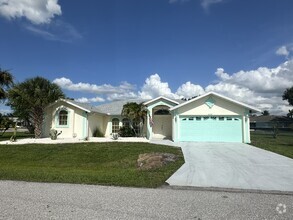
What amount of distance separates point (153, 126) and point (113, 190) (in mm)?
16855

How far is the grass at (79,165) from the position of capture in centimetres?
768

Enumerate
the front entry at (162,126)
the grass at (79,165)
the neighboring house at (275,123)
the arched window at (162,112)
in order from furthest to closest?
the neighboring house at (275,123)
the arched window at (162,112)
the front entry at (162,126)
the grass at (79,165)

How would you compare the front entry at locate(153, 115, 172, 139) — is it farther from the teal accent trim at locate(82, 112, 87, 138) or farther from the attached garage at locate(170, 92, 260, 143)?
the teal accent trim at locate(82, 112, 87, 138)

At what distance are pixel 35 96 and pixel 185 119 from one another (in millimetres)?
12854

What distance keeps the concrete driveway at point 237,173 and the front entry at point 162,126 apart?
36.1ft

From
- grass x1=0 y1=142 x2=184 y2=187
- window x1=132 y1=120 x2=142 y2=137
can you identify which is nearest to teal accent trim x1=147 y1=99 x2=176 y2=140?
window x1=132 y1=120 x2=142 y2=137

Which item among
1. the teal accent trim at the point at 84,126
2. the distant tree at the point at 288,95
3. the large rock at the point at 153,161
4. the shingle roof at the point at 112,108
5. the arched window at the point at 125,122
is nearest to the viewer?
the large rock at the point at 153,161

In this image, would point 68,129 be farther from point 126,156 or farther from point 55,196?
point 55,196

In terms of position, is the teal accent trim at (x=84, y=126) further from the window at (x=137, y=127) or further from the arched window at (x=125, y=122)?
the window at (x=137, y=127)

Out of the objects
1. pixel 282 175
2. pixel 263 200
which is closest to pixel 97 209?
pixel 263 200

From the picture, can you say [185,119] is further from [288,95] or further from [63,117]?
[288,95]

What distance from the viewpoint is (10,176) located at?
8250 mm

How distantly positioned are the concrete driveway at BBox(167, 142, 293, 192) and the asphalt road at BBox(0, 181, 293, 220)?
0.82 metres

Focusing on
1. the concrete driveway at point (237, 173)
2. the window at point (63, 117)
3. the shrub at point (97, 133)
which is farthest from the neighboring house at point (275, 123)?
the window at point (63, 117)
